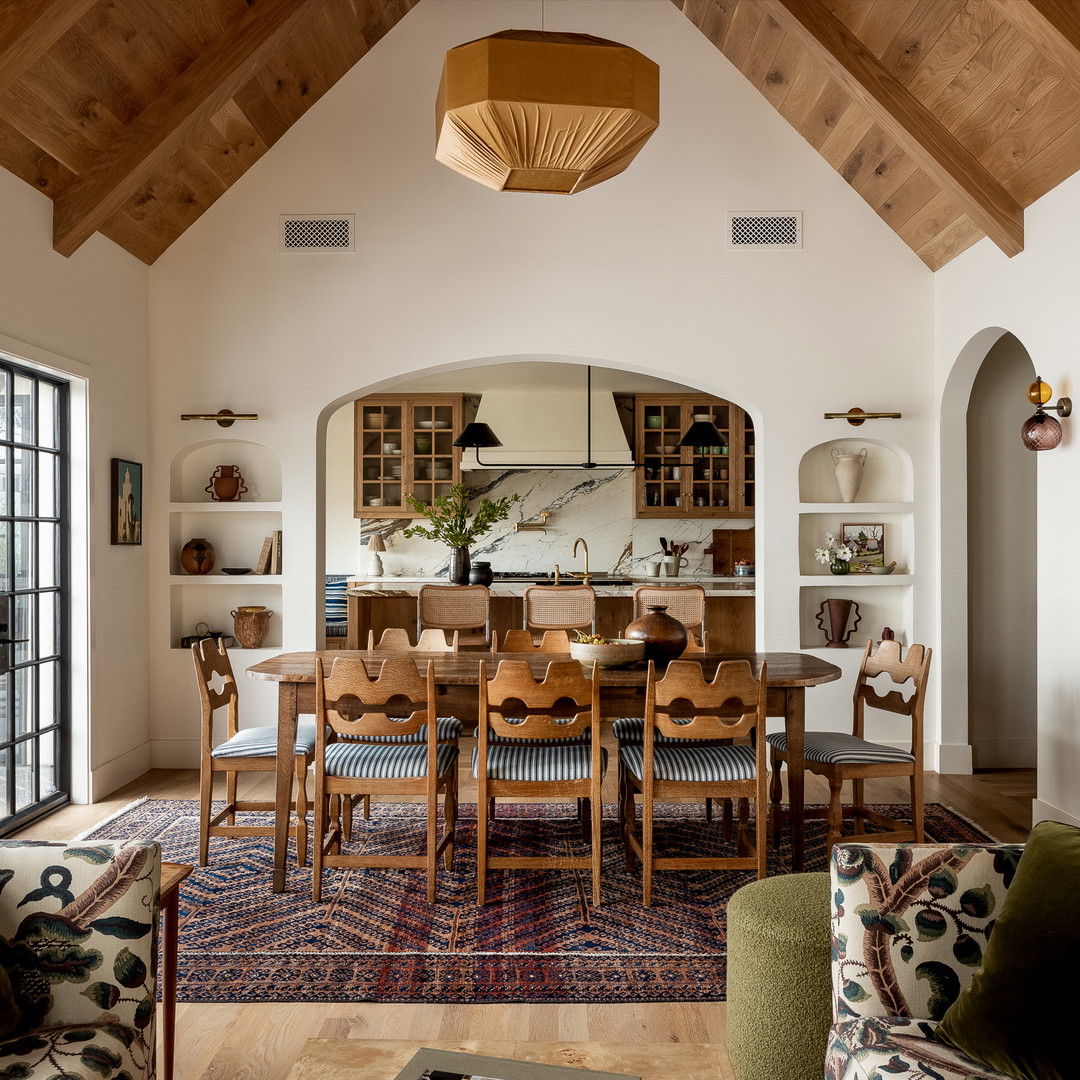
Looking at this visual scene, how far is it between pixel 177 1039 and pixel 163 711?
3175 millimetres

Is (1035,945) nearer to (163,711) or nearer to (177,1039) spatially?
(177,1039)

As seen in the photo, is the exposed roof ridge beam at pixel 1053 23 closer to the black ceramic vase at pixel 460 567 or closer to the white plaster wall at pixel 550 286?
the white plaster wall at pixel 550 286

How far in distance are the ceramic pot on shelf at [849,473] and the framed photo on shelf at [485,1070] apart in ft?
14.4

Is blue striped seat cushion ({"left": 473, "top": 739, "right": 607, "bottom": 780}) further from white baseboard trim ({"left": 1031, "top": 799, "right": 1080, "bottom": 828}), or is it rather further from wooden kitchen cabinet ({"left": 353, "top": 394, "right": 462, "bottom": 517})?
wooden kitchen cabinet ({"left": 353, "top": 394, "right": 462, "bottom": 517})

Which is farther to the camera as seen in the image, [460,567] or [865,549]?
[460,567]

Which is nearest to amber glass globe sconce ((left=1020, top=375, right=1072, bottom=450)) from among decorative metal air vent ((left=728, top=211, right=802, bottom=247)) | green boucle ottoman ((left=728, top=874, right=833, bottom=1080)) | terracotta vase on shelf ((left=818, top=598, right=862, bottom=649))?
terracotta vase on shelf ((left=818, top=598, right=862, bottom=649))

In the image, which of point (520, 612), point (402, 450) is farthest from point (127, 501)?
point (402, 450)

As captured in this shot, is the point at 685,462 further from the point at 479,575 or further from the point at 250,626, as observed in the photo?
the point at 250,626

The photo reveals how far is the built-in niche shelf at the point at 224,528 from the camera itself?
5566 mm

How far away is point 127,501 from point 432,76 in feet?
9.92

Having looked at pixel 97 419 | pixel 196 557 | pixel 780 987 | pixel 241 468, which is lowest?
pixel 780 987

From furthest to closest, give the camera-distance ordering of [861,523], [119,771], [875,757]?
[861,523] → [119,771] → [875,757]

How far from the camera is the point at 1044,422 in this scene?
3953 millimetres

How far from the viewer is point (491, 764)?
331cm
